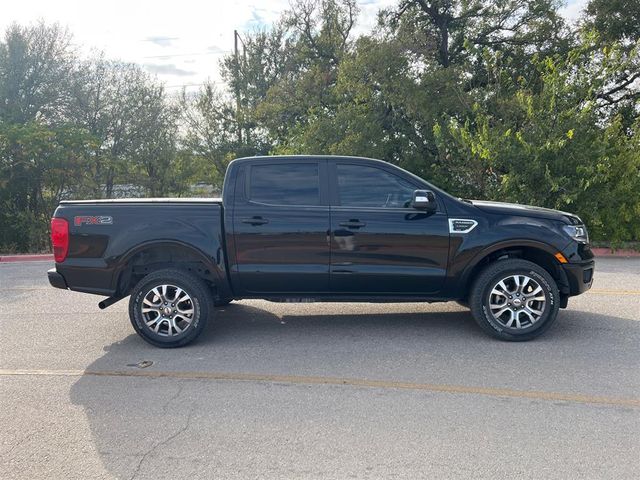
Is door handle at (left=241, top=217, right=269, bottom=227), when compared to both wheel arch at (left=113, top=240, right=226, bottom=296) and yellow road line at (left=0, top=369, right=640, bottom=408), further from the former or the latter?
yellow road line at (left=0, top=369, right=640, bottom=408)

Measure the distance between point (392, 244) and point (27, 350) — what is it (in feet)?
12.7

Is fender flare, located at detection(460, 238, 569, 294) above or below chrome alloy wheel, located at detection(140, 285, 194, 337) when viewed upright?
above

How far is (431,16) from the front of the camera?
56.0 feet

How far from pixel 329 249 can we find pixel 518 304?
1984 mm

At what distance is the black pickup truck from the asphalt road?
44 cm

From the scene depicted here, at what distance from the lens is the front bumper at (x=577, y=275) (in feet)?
17.7

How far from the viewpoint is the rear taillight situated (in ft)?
17.6

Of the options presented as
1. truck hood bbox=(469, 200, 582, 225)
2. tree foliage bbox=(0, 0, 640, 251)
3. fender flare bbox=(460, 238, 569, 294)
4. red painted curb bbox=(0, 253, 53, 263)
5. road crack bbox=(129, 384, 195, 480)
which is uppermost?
tree foliage bbox=(0, 0, 640, 251)

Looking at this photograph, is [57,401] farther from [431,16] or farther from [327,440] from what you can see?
[431,16]

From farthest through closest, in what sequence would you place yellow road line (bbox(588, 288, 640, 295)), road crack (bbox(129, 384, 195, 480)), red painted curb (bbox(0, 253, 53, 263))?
1. red painted curb (bbox(0, 253, 53, 263))
2. yellow road line (bbox(588, 288, 640, 295))
3. road crack (bbox(129, 384, 195, 480))

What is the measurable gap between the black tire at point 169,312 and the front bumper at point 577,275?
371 centimetres

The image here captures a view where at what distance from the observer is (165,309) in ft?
17.5

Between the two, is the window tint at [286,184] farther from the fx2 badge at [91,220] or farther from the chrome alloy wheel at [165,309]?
the fx2 badge at [91,220]

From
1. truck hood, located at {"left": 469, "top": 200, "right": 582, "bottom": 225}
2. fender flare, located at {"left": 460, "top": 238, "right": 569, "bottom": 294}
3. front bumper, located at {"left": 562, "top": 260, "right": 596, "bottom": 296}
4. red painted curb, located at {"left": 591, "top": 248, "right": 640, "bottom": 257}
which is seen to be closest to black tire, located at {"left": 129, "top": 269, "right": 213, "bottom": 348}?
fender flare, located at {"left": 460, "top": 238, "right": 569, "bottom": 294}
